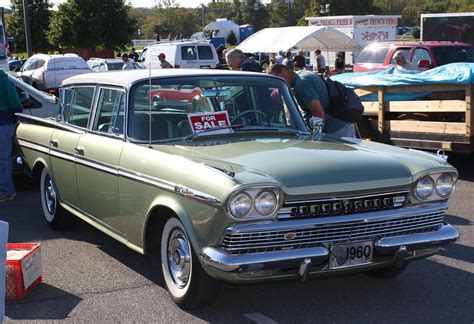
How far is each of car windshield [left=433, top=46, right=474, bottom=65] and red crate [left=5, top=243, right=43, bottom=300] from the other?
40.0 feet

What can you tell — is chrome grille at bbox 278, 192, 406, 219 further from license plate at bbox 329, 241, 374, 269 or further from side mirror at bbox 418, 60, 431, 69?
side mirror at bbox 418, 60, 431, 69

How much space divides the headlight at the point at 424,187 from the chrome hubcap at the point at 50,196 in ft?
12.2

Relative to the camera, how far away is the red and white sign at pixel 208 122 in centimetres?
526

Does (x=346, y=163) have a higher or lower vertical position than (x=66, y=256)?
higher

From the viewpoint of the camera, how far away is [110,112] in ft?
18.7

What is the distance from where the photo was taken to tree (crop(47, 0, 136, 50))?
40.4 metres

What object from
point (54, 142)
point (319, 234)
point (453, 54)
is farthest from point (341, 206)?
point (453, 54)

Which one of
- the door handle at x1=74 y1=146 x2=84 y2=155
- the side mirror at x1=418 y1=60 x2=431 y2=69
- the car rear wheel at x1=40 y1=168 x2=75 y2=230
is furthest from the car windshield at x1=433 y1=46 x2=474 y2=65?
the door handle at x1=74 y1=146 x2=84 y2=155

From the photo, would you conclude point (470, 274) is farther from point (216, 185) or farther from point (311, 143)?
point (216, 185)

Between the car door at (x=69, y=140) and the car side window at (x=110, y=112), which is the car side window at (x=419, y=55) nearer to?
the car door at (x=69, y=140)

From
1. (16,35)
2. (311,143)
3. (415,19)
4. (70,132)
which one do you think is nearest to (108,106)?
(70,132)

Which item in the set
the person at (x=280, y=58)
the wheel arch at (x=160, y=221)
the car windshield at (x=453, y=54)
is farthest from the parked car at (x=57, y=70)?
the wheel arch at (x=160, y=221)

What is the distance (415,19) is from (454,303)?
351 ft

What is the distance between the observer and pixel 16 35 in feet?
154
